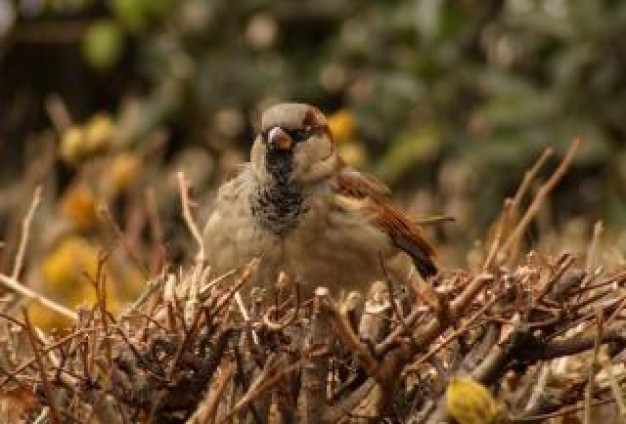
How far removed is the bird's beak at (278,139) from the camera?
3.11 metres

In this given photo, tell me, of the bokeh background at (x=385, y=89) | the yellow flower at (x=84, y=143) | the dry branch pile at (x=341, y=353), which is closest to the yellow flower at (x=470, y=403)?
the dry branch pile at (x=341, y=353)

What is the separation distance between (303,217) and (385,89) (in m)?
2.82

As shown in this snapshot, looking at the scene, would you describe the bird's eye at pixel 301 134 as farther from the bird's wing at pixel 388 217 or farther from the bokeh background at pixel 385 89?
the bokeh background at pixel 385 89

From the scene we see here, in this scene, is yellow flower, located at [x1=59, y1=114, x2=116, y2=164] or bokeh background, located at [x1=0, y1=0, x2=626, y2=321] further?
bokeh background, located at [x1=0, y1=0, x2=626, y2=321]

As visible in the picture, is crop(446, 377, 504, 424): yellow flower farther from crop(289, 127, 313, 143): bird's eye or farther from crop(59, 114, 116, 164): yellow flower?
crop(59, 114, 116, 164): yellow flower

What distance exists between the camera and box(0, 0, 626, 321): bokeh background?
18.7 ft

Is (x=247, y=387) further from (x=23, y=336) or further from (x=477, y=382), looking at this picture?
(x=23, y=336)

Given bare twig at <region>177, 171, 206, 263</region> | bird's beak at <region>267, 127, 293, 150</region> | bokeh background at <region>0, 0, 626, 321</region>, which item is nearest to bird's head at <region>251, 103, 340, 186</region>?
bird's beak at <region>267, 127, 293, 150</region>

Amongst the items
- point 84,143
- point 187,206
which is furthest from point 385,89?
point 187,206

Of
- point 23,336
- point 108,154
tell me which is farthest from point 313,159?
point 108,154

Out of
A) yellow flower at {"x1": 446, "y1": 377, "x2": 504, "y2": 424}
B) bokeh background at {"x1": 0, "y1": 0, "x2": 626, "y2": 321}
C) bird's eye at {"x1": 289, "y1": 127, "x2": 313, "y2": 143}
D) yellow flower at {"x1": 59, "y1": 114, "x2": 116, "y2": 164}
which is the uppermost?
bokeh background at {"x1": 0, "y1": 0, "x2": 626, "y2": 321}

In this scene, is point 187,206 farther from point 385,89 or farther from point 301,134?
point 385,89

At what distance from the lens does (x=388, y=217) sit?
328 cm

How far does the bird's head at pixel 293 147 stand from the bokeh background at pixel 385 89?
1.83 metres
